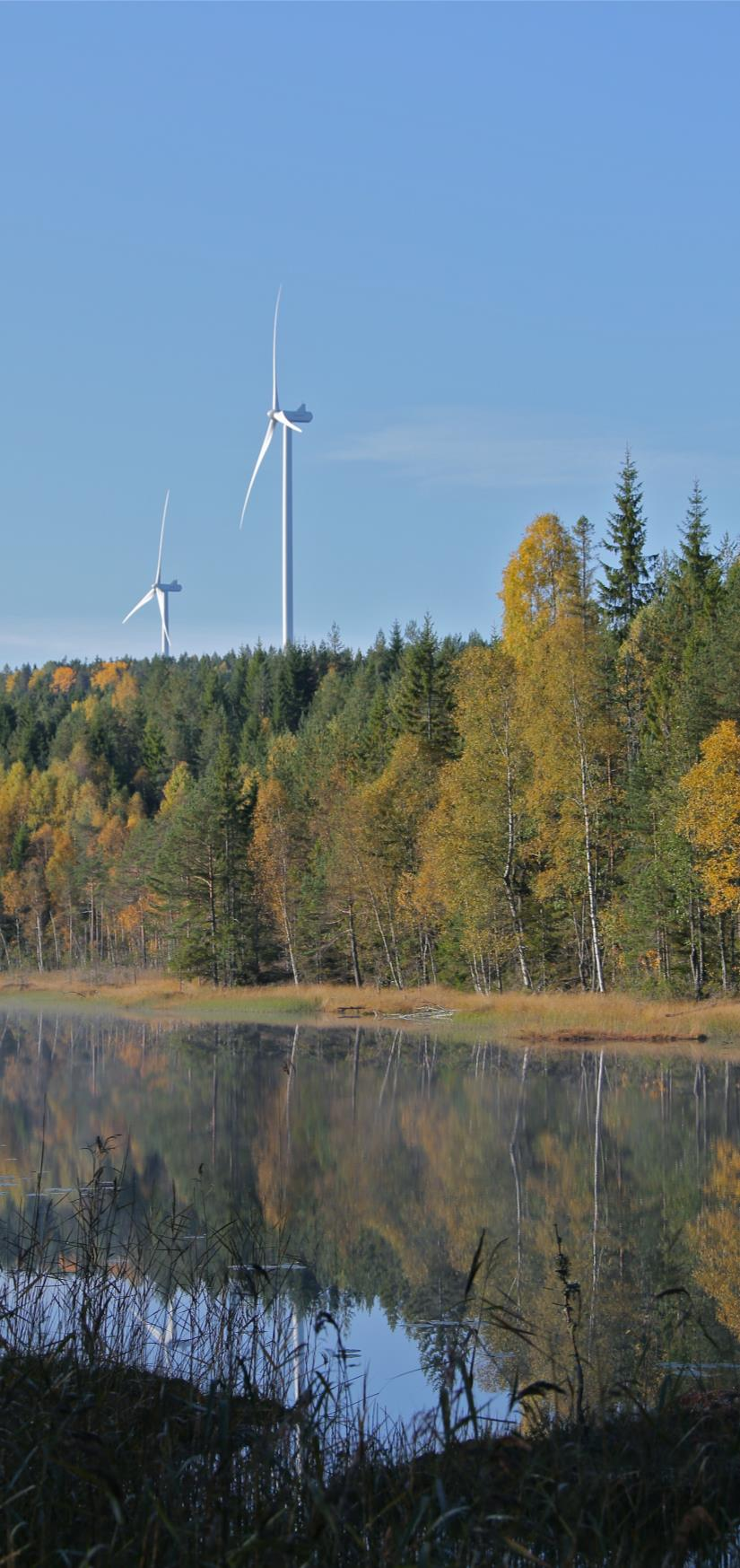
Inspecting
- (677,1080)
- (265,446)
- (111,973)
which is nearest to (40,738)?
(111,973)

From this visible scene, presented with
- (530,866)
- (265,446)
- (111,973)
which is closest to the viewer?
(530,866)

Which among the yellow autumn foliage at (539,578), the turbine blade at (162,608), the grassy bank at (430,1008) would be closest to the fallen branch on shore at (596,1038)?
the grassy bank at (430,1008)

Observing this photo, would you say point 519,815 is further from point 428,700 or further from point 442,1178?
point 442,1178

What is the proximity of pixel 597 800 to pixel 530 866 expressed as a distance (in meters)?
7.97

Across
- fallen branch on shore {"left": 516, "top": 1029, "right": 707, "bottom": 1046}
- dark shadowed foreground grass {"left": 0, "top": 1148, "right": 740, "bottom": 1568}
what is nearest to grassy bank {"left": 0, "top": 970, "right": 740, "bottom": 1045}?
fallen branch on shore {"left": 516, "top": 1029, "right": 707, "bottom": 1046}

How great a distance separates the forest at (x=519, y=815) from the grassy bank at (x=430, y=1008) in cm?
257

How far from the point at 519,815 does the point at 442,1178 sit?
1395 inches

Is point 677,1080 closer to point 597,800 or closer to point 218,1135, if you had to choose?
point 218,1135

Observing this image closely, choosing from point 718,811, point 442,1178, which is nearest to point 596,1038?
point 718,811

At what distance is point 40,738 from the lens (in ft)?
540

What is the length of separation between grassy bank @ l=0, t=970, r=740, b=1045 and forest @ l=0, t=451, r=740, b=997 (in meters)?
2.57

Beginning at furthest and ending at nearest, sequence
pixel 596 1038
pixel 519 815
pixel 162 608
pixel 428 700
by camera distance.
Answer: pixel 162 608 < pixel 428 700 < pixel 519 815 < pixel 596 1038

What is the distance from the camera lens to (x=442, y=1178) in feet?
66.3

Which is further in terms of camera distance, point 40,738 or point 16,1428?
point 40,738
